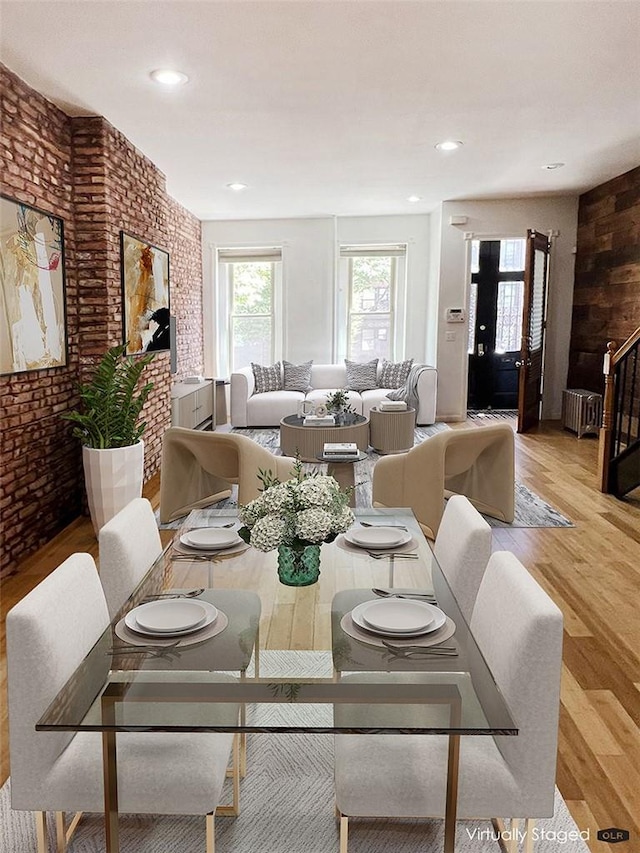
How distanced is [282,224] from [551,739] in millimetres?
8143

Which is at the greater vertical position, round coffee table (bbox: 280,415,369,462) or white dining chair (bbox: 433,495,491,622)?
white dining chair (bbox: 433,495,491,622)

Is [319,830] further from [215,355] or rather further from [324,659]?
[215,355]

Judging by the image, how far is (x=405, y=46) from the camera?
128 inches

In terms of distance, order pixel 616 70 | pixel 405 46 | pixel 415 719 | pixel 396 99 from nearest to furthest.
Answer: pixel 415 719
pixel 405 46
pixel 616 70
pixel 396 99

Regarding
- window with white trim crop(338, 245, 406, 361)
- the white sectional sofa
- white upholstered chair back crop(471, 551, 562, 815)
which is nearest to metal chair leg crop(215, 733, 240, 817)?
white upholstered chair back crop(471, 551, 562, 815)

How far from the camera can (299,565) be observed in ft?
6.05

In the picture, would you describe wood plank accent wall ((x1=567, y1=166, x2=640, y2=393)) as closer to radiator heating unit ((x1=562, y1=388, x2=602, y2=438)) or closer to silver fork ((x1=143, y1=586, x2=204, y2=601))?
radiator heating unit ((x1=562, y1=388, x2=602, y2=438))

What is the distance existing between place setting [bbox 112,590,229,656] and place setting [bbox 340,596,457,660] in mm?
325

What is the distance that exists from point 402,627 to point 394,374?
6.71 metres

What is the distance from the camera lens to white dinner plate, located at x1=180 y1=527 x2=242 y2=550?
6.91 ft

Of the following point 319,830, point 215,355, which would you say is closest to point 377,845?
point 319,830

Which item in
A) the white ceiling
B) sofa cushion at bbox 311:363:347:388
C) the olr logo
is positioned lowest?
the olr logo

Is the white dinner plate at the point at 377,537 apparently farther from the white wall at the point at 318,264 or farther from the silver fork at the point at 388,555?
the white wall at the point at 318,264

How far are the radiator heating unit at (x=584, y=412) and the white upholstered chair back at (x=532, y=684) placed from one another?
6242mm
